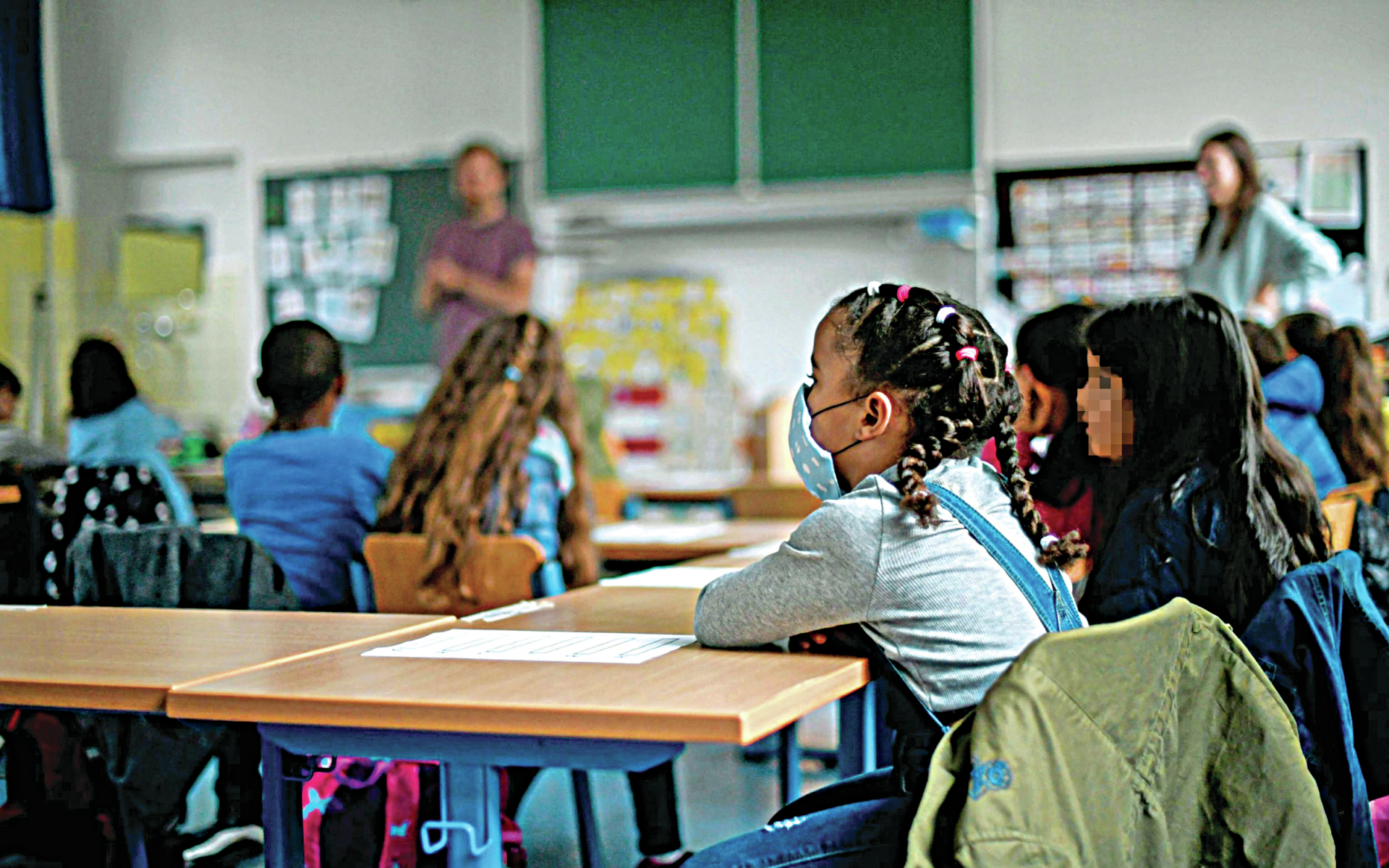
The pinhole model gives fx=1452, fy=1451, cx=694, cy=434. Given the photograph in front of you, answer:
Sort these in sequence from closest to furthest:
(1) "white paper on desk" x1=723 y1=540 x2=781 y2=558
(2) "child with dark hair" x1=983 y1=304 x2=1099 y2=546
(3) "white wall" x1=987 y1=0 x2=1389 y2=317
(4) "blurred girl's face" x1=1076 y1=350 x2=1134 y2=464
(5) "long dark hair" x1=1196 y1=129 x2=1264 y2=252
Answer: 1. (4) "blurred girl's face" x1=1076 y1=350 x2=1134 y2=464
2. (2) "child with dark hair" x1=983 y1=304 x2=1099 y2=546
3. (1) "white paper on desk" x1=723 y1=540 x2=781 y2=558
4. (5) "long dark hair" x1=1196 y1=129 x2=1264 y2=252
5. (3) "white wall" x1=987 y1=0 x2=1389 y2=317

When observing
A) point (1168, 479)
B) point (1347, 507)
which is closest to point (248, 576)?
point (1168, 479)

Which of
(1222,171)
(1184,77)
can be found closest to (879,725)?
(1222,171)

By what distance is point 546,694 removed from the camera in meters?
1.32

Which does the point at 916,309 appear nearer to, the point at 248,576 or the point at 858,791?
the point at 858,791

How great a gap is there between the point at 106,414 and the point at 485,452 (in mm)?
2101

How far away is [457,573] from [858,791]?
1.07 meters

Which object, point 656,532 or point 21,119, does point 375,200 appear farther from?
point 656,532

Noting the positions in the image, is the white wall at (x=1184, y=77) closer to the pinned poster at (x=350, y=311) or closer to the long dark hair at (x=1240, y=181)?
the long dark hair at (x=1240, y=181)

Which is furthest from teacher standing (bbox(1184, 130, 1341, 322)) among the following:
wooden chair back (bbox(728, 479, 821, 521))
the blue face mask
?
the blue face mask

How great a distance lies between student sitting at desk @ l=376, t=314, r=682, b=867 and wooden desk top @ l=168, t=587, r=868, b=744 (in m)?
1.03

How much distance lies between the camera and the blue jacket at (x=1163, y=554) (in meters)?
1.79

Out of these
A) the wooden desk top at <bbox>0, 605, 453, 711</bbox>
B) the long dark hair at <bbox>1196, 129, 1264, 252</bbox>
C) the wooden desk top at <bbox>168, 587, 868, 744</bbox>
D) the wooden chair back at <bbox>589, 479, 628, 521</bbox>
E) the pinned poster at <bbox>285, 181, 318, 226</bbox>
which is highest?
the pinned poster at <bbox>285, 181, 318, 226</bbox>

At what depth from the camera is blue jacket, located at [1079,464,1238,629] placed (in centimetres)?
179

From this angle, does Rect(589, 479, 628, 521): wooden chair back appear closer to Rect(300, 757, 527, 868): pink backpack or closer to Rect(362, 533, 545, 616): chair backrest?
Rect(362, 533, 545, 616): chair backrest
